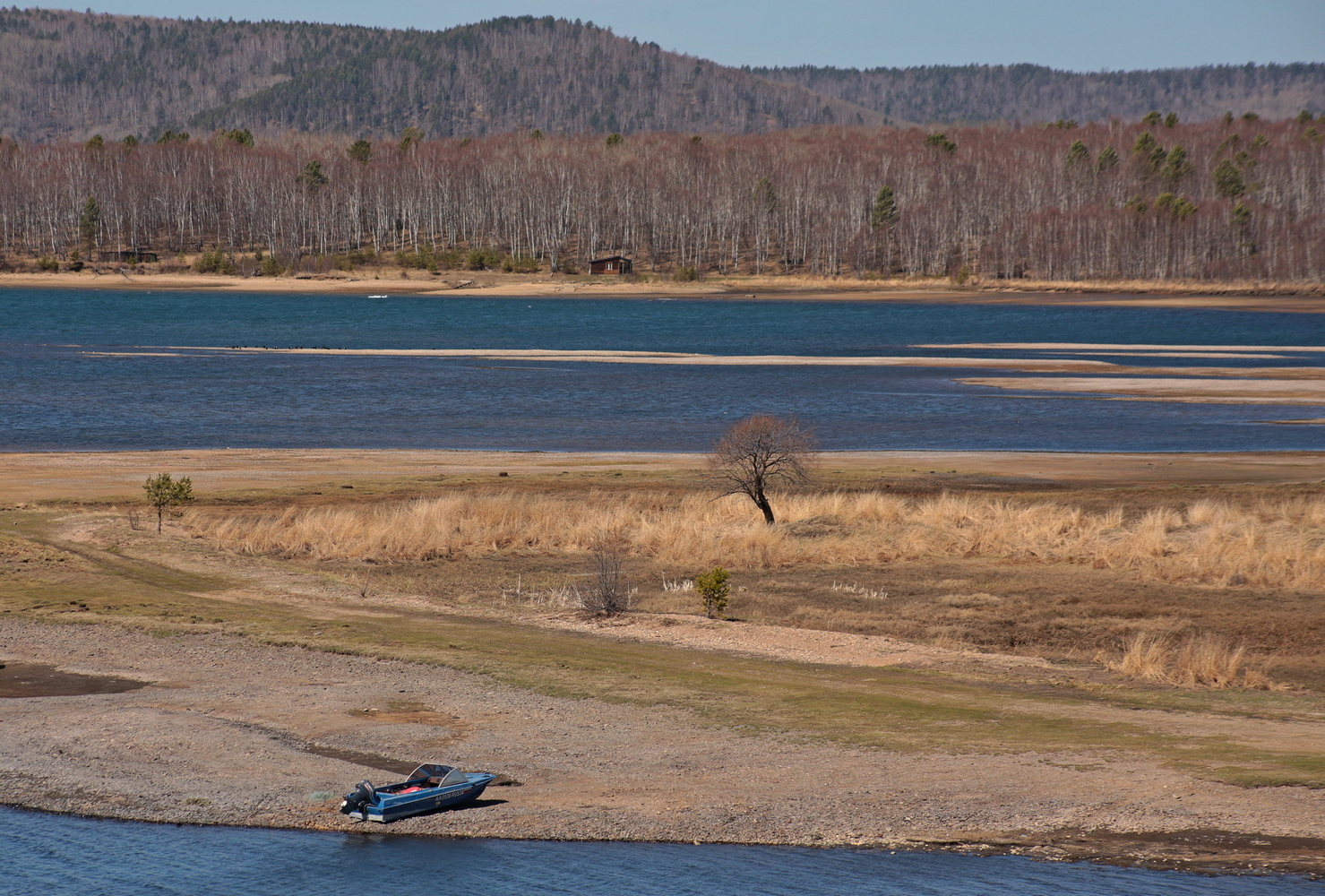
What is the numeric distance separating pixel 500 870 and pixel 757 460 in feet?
72.5

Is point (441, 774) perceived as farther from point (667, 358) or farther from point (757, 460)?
point (667, 358)

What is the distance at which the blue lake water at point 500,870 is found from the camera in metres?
14.2

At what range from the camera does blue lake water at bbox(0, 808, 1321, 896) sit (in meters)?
14.2

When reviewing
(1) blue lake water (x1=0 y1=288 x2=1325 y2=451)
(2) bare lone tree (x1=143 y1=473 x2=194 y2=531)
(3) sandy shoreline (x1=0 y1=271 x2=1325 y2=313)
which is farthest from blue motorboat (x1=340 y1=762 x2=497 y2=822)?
(3) sandy shoreline (x1=0 y1=271 x2=1325 y2=313)

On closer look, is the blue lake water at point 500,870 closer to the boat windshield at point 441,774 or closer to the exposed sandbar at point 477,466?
the boat windshield at point 441,774

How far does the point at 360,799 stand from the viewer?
15.7m

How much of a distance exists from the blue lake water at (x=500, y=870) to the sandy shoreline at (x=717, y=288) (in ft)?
460

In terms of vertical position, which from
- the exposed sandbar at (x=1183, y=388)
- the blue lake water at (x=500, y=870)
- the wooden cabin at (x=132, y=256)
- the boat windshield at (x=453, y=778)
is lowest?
the blue lake water at (x=500, y=870)

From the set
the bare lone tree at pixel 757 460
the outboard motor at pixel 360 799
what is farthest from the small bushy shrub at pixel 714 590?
the outboard motor at pixel 360 799

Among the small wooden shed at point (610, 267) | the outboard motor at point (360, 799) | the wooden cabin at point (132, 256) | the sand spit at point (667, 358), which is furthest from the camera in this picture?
the wooden cabin at point (132, 256)

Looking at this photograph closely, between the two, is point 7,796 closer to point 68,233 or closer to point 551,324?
point 551,324

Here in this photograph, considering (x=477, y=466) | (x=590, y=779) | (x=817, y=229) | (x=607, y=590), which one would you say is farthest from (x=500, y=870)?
(x=817, y=229)

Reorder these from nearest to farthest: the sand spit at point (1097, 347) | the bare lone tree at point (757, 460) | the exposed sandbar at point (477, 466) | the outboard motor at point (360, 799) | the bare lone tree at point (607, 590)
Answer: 1. the outboard motor at point (360, 799)
2. the bare lone tree at point (607, 590)
3. the bare lone tree at point (757, 460)
4. the exposed sandbar at point (477, 466)
5. the sand spit at point (1097, 347)

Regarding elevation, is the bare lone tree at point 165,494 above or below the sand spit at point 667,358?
below
